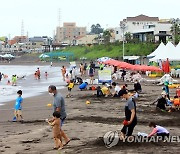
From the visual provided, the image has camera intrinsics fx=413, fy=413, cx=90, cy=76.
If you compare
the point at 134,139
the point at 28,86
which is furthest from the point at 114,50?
the point at 134,139

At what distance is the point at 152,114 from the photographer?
16391 millimetres

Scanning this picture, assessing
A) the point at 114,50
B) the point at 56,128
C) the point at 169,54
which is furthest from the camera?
the point at 114,50

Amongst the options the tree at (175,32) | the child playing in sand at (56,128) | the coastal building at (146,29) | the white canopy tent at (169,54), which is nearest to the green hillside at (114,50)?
the coastal building at (146,29)

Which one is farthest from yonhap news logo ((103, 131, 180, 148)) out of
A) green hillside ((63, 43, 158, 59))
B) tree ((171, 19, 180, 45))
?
green hillside ((63, 43, 158, 59))

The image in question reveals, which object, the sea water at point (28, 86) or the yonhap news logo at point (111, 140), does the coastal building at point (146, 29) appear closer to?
the sea water at point (28, 86)

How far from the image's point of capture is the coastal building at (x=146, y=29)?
80000 millimetres

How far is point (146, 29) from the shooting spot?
3565 inches

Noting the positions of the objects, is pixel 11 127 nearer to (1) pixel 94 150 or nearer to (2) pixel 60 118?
(2) pixel 60 118

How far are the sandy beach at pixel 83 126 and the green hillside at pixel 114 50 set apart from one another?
2078 inches

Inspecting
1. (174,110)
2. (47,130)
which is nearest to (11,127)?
(47,130)

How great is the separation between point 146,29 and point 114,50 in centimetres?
904

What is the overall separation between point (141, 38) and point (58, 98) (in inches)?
3295

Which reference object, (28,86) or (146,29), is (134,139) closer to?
(28,86)

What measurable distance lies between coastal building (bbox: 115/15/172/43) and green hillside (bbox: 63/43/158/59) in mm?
3170
